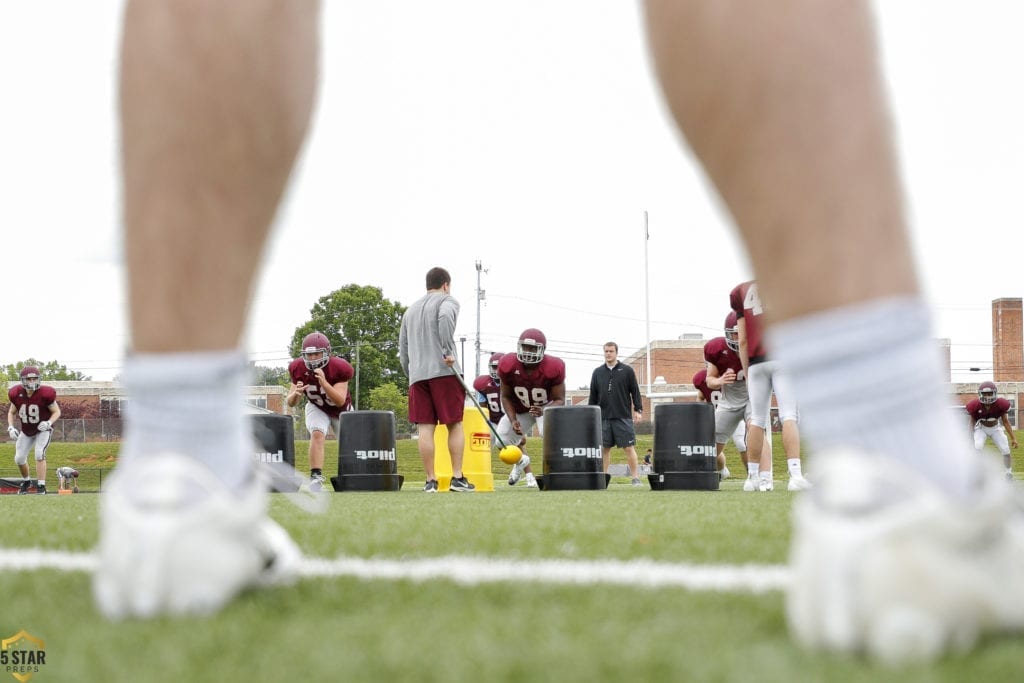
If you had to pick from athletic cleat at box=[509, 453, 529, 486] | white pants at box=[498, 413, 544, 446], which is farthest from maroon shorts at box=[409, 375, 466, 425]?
athletic cleat at box=[509, 453, 529, 486]

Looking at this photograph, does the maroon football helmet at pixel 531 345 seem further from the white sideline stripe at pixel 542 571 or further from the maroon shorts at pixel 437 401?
the white sideline stripe at pixel 542 571

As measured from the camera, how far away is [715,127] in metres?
1.09

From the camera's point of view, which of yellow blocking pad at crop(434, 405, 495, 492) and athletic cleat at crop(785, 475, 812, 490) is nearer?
athletic cleat at crop(785, 475, 812, 490)

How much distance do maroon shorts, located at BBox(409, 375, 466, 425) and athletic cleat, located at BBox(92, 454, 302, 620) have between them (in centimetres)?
928

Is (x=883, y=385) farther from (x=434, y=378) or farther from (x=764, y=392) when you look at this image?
(x=434, y=378)

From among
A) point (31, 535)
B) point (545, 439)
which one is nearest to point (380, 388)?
point (545, 439)

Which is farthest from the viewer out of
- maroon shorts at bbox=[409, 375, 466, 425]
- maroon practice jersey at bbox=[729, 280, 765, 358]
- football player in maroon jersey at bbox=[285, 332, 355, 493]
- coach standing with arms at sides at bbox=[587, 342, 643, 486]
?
coach standing with arms at sides at bbox=[587, 342, 643, 486]

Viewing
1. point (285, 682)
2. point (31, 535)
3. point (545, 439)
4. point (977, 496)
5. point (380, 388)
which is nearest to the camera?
point (285, 682)

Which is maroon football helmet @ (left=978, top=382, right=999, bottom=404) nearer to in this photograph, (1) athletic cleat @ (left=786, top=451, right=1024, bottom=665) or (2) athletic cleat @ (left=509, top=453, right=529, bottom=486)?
(2) athletic cleat @ (left=509, top=453, right=529, bottom=486)

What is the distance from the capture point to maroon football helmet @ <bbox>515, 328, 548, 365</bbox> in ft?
43.9

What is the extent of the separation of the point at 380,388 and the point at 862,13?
2476 inches

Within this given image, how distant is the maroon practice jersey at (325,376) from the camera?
41.3 feet

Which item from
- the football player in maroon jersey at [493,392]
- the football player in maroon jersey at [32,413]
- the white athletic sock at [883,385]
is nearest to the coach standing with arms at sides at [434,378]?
the football player in maroon jersey at [493,392]

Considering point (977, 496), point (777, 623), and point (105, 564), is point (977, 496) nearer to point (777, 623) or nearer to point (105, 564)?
point (777, 623)
